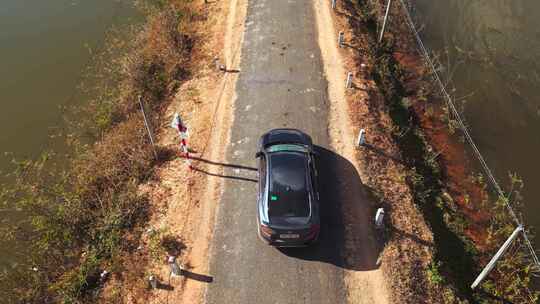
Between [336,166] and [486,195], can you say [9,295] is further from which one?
[486,195]

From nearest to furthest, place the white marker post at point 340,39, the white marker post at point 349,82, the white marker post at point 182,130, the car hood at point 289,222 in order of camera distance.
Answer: the car hood at point 289,222 < the white marker post at point 182,130 < the white marker post at point 349,82 < the white marker post at point 340,39

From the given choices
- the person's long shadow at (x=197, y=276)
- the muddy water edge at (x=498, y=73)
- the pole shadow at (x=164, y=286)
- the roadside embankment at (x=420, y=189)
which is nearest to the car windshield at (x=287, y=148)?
the roadside embankment at (x=420, y=189)

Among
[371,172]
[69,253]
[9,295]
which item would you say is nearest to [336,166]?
[371,172]

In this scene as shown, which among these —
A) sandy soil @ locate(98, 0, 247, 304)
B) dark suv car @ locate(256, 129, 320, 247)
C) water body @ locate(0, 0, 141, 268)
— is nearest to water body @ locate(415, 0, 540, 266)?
→ dark suv car @ locate(256, 129, 320, 247)

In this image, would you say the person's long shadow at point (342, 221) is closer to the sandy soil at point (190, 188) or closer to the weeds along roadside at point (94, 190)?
the sandy soil at point (190, 188)

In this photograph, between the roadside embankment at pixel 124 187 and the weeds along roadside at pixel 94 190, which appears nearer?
the roadside embankment at pixel 124 187

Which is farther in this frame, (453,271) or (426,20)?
(426,20)
